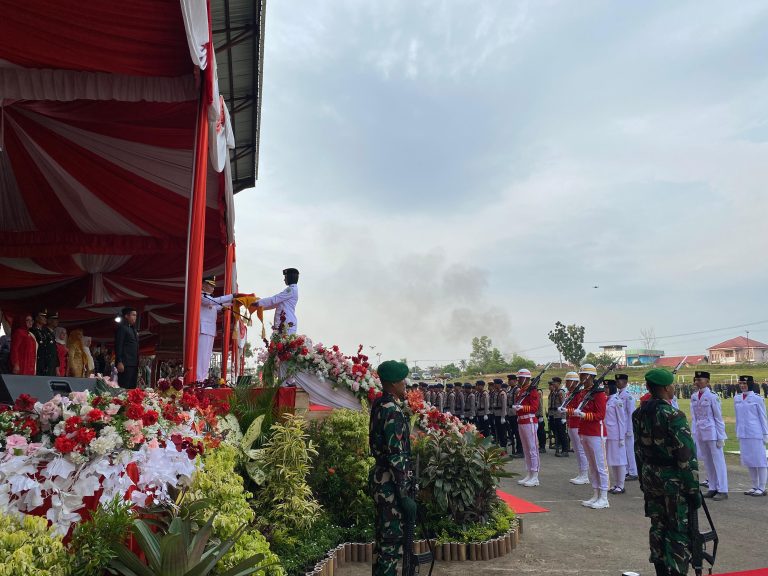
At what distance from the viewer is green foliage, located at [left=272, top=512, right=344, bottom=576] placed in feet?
13.8

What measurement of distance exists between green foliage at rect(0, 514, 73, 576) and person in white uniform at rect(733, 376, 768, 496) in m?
9.28

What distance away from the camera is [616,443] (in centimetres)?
842

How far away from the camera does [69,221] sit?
9.41 meters

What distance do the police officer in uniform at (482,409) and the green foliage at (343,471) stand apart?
1006cm

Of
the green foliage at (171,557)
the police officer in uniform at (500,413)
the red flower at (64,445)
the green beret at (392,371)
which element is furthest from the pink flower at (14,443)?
the police officer in uniform at (500,413)

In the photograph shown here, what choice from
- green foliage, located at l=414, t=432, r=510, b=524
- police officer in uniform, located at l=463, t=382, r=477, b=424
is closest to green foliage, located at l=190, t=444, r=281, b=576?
green foliage, located at l=414, t=432, r=510, b=524

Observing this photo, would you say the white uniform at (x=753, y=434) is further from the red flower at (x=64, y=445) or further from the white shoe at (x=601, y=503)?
the red flower at (x=64, y=445)

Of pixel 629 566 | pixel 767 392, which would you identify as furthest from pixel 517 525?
pixel 767 392

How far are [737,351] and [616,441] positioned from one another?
92654 millimetres

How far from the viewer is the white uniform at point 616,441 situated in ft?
27.7

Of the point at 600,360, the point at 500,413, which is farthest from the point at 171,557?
the point at 600,360

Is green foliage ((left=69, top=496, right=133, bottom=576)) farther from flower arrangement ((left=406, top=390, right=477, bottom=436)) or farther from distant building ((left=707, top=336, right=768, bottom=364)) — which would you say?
distant building ((left=707, top=336, right=768, bottom=364))

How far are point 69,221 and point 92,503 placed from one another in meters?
8.03

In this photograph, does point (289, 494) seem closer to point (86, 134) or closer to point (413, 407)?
point (413, 407)
